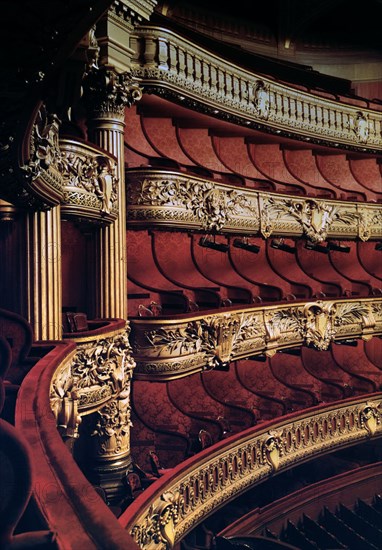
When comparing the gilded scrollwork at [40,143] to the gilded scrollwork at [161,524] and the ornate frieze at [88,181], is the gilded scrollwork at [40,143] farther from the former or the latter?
the gilded scrollwork at [161,524]

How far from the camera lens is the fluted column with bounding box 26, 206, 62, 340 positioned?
2141 mm

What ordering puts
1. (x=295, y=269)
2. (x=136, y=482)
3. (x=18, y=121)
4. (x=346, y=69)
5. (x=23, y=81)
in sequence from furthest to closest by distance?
(x=346, y=69)
(x=295, y=269)
(x=136, y=482)
(x=18, y=121)
(x=23, y=81)

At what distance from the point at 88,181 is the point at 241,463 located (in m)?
1.85

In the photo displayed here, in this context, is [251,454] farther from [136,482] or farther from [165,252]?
[165,252]

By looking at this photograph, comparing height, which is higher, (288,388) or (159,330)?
(159,330)

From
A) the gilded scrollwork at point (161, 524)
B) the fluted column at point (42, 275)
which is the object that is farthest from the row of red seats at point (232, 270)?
the fluted column at point (42, 275)

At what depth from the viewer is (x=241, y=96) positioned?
417cm

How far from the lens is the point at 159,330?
3.23m

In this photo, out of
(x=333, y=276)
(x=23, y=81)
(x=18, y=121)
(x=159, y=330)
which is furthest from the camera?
(x=333, y=276)

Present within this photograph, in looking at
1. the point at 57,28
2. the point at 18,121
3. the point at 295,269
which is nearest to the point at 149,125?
the point at 295,269

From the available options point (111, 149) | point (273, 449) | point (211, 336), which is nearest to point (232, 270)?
point (211, 336)

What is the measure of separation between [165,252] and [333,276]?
2.07 meters

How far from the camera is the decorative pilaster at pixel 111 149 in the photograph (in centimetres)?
292

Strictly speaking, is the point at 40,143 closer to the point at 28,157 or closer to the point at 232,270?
the point at 28,157
